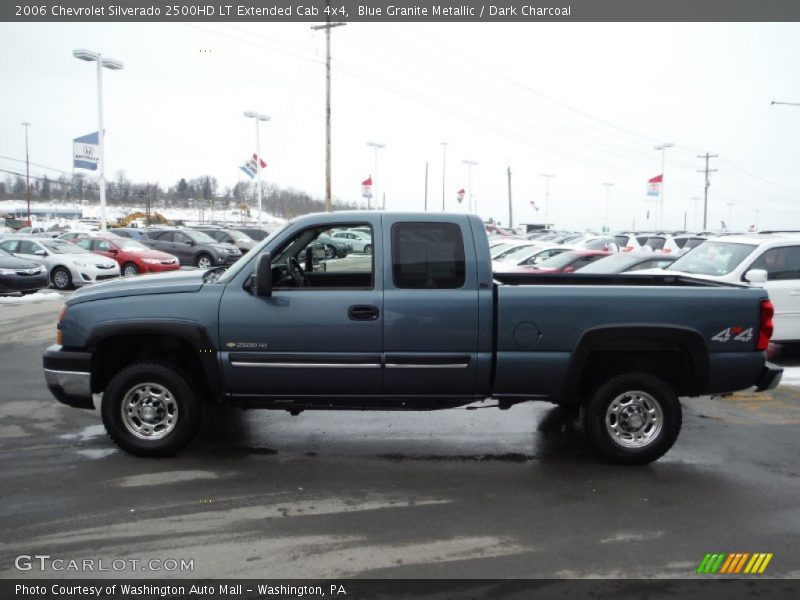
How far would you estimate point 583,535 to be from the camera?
4.26m

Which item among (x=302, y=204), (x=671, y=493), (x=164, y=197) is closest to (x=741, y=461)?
(x=671, y=493)

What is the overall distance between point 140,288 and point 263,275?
1.11 metres

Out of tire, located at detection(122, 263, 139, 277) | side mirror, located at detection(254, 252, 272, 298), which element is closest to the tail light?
side mirror, located at detection(254, 252, 272, 298)

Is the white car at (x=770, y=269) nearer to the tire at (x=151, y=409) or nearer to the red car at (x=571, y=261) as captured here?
the red car at (x=571, y=261)

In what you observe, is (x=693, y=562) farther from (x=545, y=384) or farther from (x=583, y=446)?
(x=583, y=446)

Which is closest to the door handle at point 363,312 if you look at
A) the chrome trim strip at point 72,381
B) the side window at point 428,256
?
the side window at point 428,256

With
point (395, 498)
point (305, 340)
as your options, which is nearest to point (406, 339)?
point (305, 340)

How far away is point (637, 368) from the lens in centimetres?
571

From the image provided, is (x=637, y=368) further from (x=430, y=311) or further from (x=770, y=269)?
(x=770, y=269)

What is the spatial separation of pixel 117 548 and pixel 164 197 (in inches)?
5711

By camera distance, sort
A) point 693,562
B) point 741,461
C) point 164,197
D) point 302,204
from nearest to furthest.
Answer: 1. point 693,562
2. point 741,461
3. point 302,204
4. point 164,197

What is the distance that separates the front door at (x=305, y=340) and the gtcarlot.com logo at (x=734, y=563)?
258cm

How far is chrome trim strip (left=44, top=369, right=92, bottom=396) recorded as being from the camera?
5.45m

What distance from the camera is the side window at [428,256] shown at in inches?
211
